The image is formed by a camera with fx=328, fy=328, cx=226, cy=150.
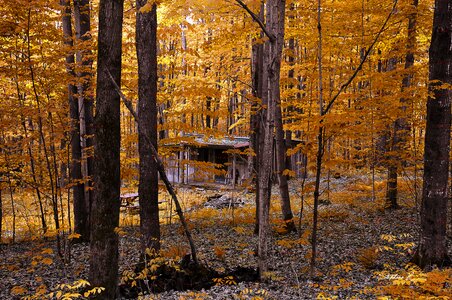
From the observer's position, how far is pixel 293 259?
8117mm

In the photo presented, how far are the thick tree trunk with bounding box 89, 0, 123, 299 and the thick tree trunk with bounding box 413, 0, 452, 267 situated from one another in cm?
559

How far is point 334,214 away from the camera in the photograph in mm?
12445

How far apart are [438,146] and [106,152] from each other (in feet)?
19.7

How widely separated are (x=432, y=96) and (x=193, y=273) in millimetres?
5689

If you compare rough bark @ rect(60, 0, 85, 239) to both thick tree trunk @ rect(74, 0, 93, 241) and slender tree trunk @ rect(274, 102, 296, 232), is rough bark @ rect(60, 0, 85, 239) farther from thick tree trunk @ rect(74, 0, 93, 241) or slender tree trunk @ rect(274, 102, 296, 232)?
slender tree trunk @ rect(274, 102, 296, 232)

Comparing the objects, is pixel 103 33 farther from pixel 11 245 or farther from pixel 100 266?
pixel 11 245

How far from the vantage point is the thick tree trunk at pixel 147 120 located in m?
7.07

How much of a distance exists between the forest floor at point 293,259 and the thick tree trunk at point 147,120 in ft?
3.18

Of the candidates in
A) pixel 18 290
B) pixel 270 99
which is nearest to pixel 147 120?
pixel 270 99

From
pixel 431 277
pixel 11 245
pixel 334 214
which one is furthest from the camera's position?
pixel 334 214

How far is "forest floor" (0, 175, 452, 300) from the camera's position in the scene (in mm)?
5598

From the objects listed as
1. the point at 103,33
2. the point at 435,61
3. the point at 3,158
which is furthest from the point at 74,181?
the point at 435,61

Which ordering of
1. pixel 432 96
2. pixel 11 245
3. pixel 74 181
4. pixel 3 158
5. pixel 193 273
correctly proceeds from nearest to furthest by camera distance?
pixel 432 96 → pixel 193 273 → pixel 74 181 → pixel 3 158 → pixel 11 245

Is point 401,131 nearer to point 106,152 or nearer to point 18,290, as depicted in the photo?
point 106,152
